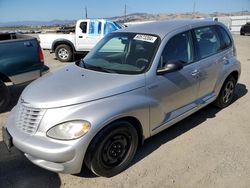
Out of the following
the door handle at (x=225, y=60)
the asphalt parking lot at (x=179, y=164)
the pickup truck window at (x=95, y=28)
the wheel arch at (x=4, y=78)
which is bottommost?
the asphalt parking lot at (x=179, y=164)

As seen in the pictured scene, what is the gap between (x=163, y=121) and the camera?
13.1 feet

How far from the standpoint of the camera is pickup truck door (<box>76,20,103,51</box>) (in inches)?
480

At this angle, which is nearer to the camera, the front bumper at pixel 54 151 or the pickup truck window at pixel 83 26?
the front bumper at pixel 54 151

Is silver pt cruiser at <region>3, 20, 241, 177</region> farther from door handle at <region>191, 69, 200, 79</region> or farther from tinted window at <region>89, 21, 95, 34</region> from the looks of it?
tinted window at <region>89, 21, 95, 34</region>

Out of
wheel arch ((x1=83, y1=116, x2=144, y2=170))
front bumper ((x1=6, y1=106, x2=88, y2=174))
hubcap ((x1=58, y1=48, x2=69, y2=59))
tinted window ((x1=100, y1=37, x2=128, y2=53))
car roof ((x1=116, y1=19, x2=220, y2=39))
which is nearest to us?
front bumper ((x1=6, y1=106, x2=88, y2=174))

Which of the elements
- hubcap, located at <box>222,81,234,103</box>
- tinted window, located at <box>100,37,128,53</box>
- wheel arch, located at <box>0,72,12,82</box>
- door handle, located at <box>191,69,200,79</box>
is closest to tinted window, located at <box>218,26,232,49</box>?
hubcap, located at <box>222,81,234,103</box>

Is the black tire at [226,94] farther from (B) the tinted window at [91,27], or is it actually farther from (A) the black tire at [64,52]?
(A) the black tire at [64,52]

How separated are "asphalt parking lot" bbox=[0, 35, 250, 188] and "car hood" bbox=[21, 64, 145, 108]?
98 cm

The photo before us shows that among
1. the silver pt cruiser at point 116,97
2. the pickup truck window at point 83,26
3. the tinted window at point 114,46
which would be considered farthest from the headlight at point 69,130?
the pickup truck window at point 83,26

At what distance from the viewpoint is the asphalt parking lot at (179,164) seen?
11.1ft

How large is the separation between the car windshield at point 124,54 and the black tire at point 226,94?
2.17m

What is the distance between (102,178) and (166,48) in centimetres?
197

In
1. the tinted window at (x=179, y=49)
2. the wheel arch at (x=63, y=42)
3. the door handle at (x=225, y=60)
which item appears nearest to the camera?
the tinted window at (x=179, y=49)

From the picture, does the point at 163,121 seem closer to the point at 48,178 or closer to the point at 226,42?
the point at 48,178
